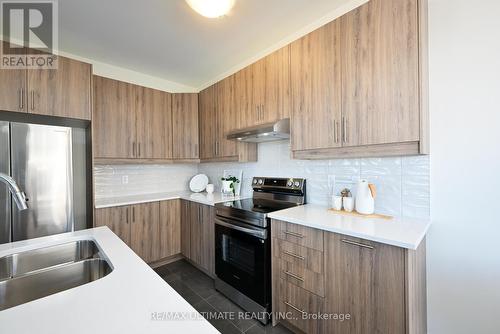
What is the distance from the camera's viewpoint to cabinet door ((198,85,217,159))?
9.37 feet

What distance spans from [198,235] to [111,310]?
80.1 inches

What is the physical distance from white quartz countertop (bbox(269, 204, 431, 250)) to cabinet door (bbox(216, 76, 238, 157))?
3.96ft

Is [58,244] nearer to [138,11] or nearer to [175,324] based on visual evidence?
[175,324]

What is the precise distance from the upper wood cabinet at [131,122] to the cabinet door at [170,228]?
683 mm

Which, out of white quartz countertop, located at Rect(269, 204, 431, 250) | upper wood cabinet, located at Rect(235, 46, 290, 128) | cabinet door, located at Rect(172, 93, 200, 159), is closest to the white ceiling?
upper wood cabinet, located at Rect(235, 46, 290, 128)

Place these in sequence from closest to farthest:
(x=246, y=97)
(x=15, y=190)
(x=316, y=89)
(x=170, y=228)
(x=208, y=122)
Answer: (x=15, y=190), (x=316, y=89), (x=246, y=97), (x=170, y=228), (x=208, y=122)

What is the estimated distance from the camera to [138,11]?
179 centimetres

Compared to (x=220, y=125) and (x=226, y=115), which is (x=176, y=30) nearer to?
(x=226, y=115)

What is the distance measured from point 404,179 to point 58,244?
Answer: 2.22m

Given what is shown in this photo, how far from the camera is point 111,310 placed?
0.62 m

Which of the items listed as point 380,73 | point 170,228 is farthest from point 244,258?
point 380,73

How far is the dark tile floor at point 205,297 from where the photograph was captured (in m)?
1.72

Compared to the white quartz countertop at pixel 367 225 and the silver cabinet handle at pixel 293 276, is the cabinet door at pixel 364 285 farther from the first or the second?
the silver cabinet handle at pixel 293 276

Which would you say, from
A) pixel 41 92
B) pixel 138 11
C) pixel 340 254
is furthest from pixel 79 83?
pixel 340 254
